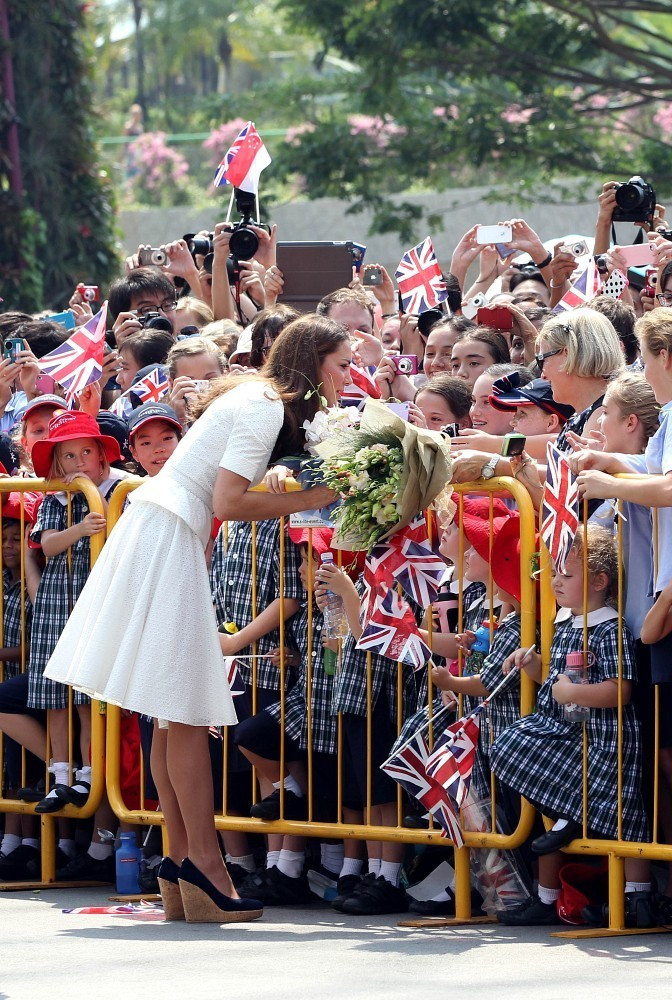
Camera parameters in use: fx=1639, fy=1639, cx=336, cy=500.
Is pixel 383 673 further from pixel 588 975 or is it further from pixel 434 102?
pixel 434 102

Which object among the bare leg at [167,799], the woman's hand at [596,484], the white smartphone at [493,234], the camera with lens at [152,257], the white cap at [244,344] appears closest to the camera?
the woman's hand at [596,484]

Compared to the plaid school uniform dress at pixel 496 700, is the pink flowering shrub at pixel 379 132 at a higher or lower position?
higher

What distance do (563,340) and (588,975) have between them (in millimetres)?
2280

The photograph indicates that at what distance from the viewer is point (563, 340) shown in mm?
5859

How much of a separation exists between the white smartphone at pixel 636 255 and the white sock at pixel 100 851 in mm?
3629

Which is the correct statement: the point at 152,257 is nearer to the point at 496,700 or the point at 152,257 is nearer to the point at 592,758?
the point at 496,700

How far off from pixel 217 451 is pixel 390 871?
5.45 feet

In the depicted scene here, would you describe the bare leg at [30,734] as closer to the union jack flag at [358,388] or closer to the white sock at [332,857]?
the white sock at [332,857]

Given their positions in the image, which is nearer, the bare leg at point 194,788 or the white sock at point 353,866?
the bare leg at point 194,788

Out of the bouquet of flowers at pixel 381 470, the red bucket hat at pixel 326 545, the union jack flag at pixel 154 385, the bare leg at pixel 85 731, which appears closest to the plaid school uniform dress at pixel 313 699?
the red bucket hat at pixel 326 545

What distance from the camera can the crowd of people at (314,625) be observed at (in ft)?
17.3

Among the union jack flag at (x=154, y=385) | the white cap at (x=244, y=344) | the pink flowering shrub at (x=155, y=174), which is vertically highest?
the pink flowering shrub at (x=155, y=174)

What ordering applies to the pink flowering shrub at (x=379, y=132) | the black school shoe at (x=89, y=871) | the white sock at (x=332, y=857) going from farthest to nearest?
the pink flowering shrub at (x=379, y=132)
the black school shoe at (x=89, y=871)
the white sock at (x=332, y=857)

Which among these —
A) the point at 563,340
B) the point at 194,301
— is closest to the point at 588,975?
the point at 563,340
